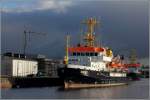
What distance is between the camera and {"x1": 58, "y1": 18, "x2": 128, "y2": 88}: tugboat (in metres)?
53.7

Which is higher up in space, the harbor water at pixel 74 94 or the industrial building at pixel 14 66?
the industrial building at pixel 14 66

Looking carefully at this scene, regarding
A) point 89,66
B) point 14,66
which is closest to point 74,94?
point 89,66

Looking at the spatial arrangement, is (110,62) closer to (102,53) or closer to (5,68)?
(102,53)

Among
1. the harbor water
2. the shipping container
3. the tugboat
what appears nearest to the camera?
the harbor water

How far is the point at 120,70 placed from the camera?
69.9 meters

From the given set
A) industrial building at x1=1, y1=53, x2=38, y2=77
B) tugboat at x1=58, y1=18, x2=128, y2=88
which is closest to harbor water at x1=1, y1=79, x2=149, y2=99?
tugboat at x1=58, y1=18, x2=128, y2=88

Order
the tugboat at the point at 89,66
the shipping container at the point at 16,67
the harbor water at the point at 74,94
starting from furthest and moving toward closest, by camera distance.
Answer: the shipping container at the point at 16,67, the tugboat at the point at 89,66, the harbor water at the point at 74,94

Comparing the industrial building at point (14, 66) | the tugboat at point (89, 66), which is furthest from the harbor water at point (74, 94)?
the industrial building at point (14, 66)

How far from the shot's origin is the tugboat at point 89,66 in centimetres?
5369

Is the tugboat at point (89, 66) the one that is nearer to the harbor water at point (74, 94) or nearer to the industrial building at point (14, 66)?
the harbor water at point (74, 94)

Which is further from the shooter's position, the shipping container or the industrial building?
the shipping container

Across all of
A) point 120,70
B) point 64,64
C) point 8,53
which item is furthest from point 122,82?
point 8,53

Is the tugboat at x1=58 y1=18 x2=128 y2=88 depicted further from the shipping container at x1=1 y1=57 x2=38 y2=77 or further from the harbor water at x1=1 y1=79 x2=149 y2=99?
the shipping container at x1=1 y1=57 x2=38 y2=77

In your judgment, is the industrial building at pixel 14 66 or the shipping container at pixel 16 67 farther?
the shipping container at pixel 16 67
